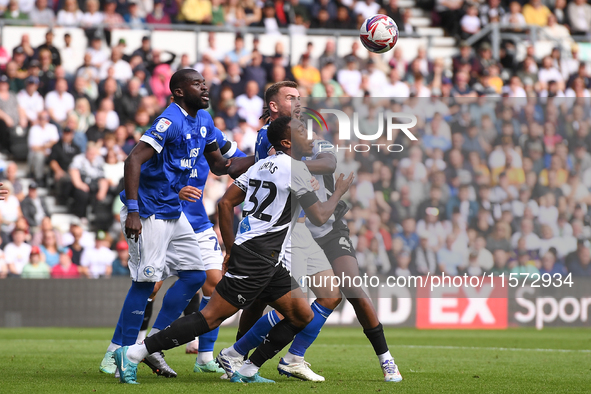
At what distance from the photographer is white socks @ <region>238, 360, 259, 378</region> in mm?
6316

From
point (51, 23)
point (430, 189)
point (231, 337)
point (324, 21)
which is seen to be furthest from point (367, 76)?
point (231, 337)

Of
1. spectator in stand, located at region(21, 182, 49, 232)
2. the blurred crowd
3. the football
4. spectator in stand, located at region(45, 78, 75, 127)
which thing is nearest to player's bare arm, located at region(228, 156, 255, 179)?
→ the football

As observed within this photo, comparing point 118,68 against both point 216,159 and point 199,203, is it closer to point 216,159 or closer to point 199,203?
point 199,203

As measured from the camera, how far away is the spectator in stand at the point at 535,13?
20.7m

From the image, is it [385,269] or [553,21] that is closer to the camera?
[385,269]

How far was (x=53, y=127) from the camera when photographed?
1467 cm

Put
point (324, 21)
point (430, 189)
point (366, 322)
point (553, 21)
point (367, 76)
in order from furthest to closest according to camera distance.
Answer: point (553, 21)
point (324, 21)
point (367, 76)
point (430, 189)
point (366, 322)

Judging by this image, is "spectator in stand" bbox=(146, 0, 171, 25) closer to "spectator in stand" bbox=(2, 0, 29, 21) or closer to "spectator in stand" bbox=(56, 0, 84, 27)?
"spectator in stand" bbox=(56, 0, 84, 27)

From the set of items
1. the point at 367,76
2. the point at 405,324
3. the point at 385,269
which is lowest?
the point at 405,324

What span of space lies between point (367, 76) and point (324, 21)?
2.22 m

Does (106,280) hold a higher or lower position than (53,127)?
lower

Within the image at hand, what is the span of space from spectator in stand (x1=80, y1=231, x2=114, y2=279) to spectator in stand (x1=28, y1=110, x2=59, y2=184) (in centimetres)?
178

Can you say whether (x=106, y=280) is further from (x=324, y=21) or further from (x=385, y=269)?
(x=324, y=21)

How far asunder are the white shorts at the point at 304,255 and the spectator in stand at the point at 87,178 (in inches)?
314
